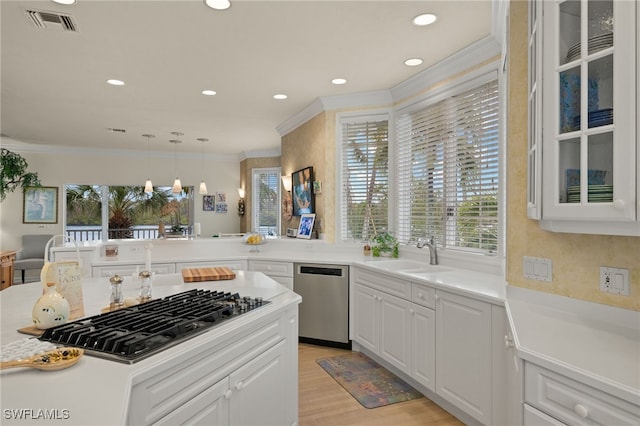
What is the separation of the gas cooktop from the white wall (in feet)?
23.8

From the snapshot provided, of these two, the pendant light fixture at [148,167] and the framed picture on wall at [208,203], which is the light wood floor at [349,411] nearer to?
the pendant light fixture at [148,167]

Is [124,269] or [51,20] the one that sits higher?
[51,20]

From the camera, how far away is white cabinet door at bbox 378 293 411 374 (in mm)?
2969

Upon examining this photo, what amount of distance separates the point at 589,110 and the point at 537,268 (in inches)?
33.4

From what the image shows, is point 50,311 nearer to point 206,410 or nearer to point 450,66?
point 206,410

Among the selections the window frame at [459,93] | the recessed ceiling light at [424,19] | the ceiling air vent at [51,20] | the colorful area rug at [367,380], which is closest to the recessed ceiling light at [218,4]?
the ceiling air vent at [51,20]

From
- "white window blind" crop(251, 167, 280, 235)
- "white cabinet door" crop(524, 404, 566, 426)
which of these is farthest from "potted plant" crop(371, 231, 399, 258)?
"white window blind" crop(251, 167, 280, 235)

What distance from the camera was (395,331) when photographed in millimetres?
3123

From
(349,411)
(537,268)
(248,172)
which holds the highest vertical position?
(248,172)

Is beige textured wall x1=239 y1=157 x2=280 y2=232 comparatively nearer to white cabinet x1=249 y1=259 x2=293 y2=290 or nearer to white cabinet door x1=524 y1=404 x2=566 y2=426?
white cabinet x1=249 y1=259 x2=293 y2=290

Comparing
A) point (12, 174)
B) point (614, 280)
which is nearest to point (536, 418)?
point (614, 280)

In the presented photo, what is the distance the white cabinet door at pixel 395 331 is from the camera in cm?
297

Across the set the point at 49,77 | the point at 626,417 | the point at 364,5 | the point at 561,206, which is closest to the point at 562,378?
the point at 626,417

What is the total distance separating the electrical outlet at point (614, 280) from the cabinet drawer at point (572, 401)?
60 cm
